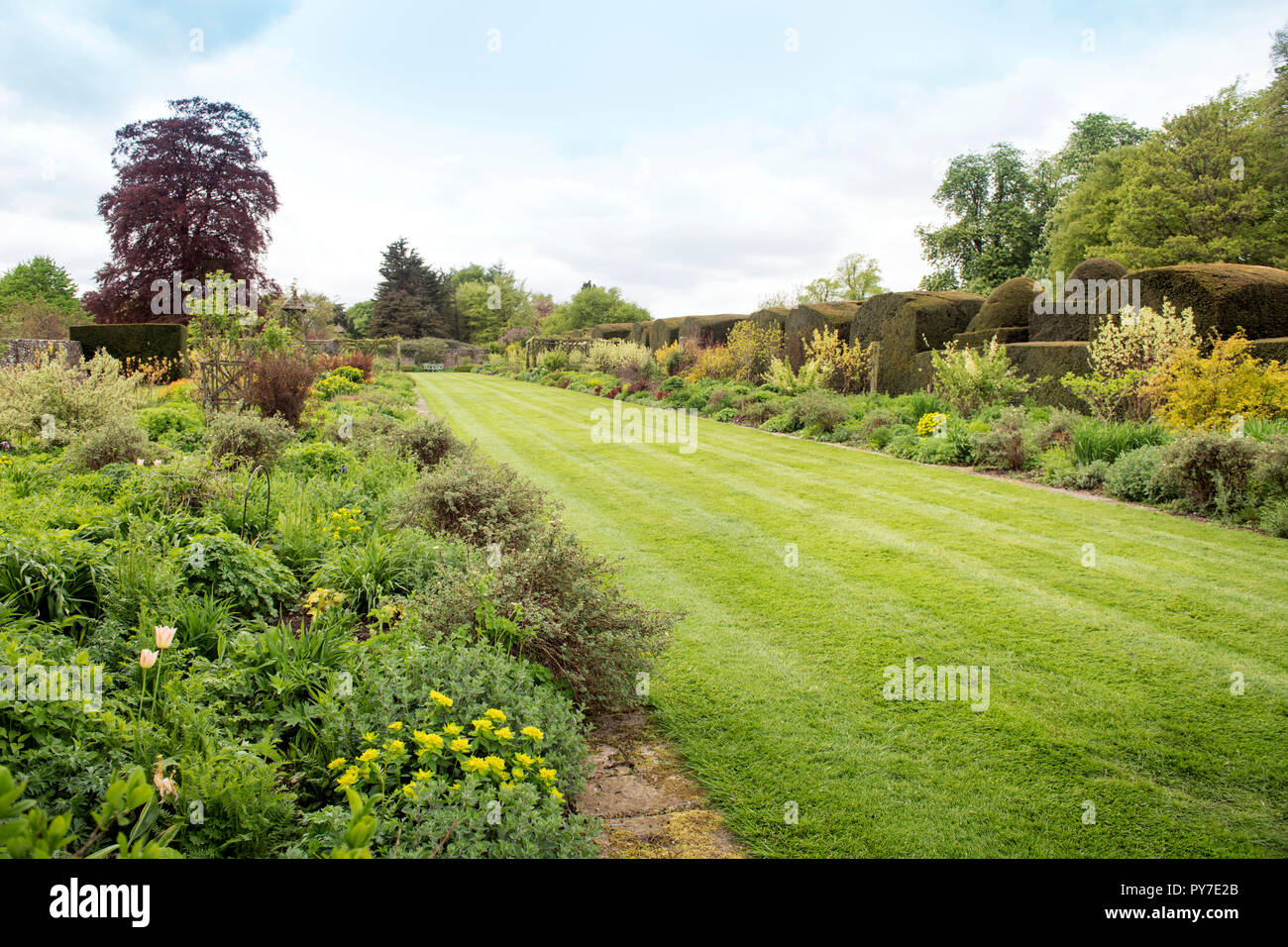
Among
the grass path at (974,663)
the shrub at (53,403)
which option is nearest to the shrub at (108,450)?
the shrub at (53,403)

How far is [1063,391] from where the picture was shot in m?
11.0

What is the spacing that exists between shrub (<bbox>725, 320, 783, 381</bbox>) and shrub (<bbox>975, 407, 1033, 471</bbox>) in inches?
386

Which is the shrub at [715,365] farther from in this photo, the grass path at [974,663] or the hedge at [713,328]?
the grass path at [974,663]

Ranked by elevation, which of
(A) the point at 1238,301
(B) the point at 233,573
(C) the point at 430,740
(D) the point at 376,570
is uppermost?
(A) the point at 1238,301

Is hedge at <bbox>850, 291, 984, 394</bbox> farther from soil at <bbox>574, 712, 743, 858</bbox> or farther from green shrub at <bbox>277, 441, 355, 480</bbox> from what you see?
soil at <bbox>574, 712, 743, 858</bbox>

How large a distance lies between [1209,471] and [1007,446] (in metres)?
2.51

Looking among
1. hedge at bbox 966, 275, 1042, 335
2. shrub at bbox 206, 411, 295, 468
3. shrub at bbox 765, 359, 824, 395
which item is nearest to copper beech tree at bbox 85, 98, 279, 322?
shrub at bbox 765, 359, 824, 395

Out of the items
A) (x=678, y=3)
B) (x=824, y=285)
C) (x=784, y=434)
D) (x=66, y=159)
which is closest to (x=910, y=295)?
(x=784, y=434)

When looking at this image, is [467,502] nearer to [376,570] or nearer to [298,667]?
[376,570]

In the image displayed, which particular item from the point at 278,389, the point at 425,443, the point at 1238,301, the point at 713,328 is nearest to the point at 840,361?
the point at 713,328

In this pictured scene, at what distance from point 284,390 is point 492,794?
9356 mm

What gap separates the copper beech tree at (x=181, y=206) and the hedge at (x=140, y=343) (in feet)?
21.6

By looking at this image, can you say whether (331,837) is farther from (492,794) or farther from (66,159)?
(66,159)

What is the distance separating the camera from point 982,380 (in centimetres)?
1177
